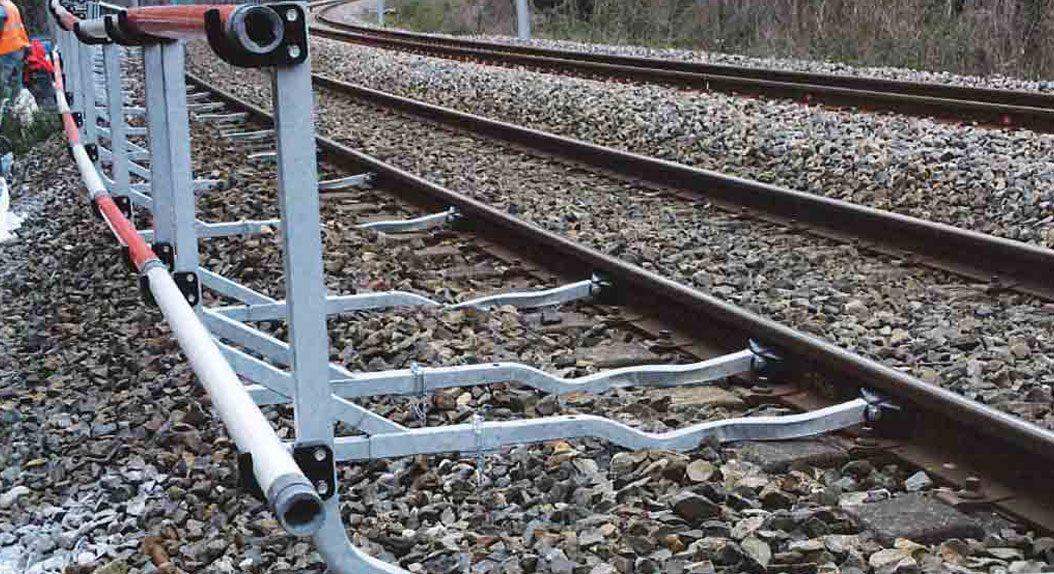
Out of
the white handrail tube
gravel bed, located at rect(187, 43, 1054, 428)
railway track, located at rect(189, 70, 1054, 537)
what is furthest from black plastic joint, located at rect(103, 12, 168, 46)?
gravel bed, located at rect(187, 43, 1054, 428)

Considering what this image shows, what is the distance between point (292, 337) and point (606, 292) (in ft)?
10.6

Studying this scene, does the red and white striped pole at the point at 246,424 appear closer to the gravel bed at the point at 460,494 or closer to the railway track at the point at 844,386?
the gravel bed at the point at 460,494

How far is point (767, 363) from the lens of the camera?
4.91 metres

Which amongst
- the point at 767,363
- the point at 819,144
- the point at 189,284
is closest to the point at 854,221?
the point at 767,363

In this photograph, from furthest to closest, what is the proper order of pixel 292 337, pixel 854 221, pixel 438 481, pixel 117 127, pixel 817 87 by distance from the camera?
pixel 817 87
pixel 854 221
pixel 117 127
pixel 438 481
pixel 292 337

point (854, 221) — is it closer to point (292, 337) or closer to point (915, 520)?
point (915, 520)

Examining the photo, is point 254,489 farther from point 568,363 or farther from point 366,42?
point 366,42

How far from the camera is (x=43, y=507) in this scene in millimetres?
4172

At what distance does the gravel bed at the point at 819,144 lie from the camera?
8.22 metres

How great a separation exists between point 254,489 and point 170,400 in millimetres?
2150

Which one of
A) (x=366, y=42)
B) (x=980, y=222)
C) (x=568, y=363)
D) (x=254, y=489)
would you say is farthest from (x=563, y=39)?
(x=254, y=489)

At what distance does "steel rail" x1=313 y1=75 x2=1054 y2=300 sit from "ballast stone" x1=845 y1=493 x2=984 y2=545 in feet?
8.54

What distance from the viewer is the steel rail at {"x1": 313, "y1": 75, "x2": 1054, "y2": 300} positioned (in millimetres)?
6262

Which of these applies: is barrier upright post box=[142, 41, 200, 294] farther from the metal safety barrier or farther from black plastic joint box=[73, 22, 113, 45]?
black plastic joint box=[73, 22, 113, 45]
